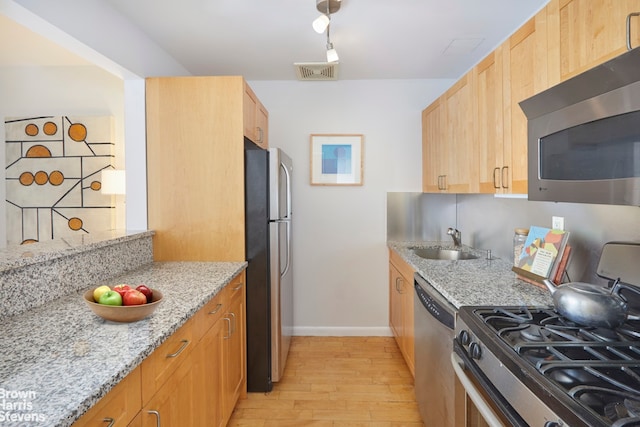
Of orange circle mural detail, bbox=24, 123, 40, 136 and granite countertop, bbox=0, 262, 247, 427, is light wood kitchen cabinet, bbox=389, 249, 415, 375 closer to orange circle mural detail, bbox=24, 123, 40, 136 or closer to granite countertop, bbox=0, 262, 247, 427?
granite countertop, bbox=0, 262, 247, 427

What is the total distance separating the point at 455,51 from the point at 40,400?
3.01 m

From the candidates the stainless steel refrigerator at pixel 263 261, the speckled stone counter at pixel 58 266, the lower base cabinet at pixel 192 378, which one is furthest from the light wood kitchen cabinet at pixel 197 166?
the lower base cabinet at pixel 192 378

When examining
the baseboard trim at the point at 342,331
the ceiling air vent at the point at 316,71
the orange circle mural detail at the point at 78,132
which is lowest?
the baseboard trim at the point at 342,331

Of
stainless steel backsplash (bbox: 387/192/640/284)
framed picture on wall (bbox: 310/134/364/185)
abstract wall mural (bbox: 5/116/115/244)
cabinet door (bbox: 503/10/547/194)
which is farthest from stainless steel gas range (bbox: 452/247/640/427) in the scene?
abstract wall mural (bbox: 5/116/115/244)

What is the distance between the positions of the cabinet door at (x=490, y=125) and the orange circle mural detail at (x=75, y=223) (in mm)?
3271

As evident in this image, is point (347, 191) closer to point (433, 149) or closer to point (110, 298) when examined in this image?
point (433, 149)

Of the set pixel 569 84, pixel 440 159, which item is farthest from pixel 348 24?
pixel 569 84

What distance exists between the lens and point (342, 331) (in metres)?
3.32

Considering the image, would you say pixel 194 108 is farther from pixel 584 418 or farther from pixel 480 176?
pixel 584 418

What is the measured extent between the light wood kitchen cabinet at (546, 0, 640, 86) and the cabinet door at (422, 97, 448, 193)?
4.26 ft

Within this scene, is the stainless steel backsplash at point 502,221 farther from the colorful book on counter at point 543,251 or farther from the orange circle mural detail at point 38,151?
the orange circle mural detail at point 38,151

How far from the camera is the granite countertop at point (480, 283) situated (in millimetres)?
1479

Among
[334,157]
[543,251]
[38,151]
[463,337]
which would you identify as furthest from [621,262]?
[38,151]

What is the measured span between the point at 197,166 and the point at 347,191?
1532 mm
